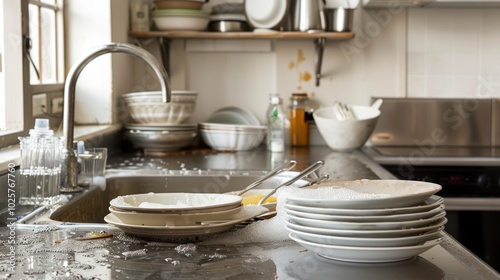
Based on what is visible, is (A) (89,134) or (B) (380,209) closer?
(B) (380,209)

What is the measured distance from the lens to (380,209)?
1.11 m

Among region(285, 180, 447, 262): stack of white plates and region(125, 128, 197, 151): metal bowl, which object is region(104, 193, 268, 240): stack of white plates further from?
region(125, 128, 197, 151): metal bowl

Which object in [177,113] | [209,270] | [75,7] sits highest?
[75,7]

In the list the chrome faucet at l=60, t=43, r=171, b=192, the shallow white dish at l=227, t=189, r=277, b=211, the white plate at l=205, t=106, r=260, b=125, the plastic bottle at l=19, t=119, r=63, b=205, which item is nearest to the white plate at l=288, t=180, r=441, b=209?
the shallow white dish at l=227, t=189, r=277, b=211

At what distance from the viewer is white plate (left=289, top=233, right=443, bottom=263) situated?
1115 mm

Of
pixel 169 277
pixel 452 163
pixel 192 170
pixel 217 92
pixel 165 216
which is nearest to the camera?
pixel 169 277

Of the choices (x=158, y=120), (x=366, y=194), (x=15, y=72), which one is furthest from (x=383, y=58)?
(x=366, y=194)

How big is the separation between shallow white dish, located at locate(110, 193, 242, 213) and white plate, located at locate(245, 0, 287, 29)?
1779 millimetres

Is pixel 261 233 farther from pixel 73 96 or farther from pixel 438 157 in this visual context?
pixel 438 157

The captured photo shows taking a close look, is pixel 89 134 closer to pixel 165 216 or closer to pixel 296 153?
pixel 296 153

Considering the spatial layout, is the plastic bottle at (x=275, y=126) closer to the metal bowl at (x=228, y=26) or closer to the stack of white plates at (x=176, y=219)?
the metal bowl at (x=228, y=26)

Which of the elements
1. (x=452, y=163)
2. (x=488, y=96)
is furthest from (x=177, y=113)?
(x=488, y=96)

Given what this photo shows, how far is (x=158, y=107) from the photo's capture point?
288 cm

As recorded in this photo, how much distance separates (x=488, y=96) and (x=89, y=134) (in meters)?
1.77
